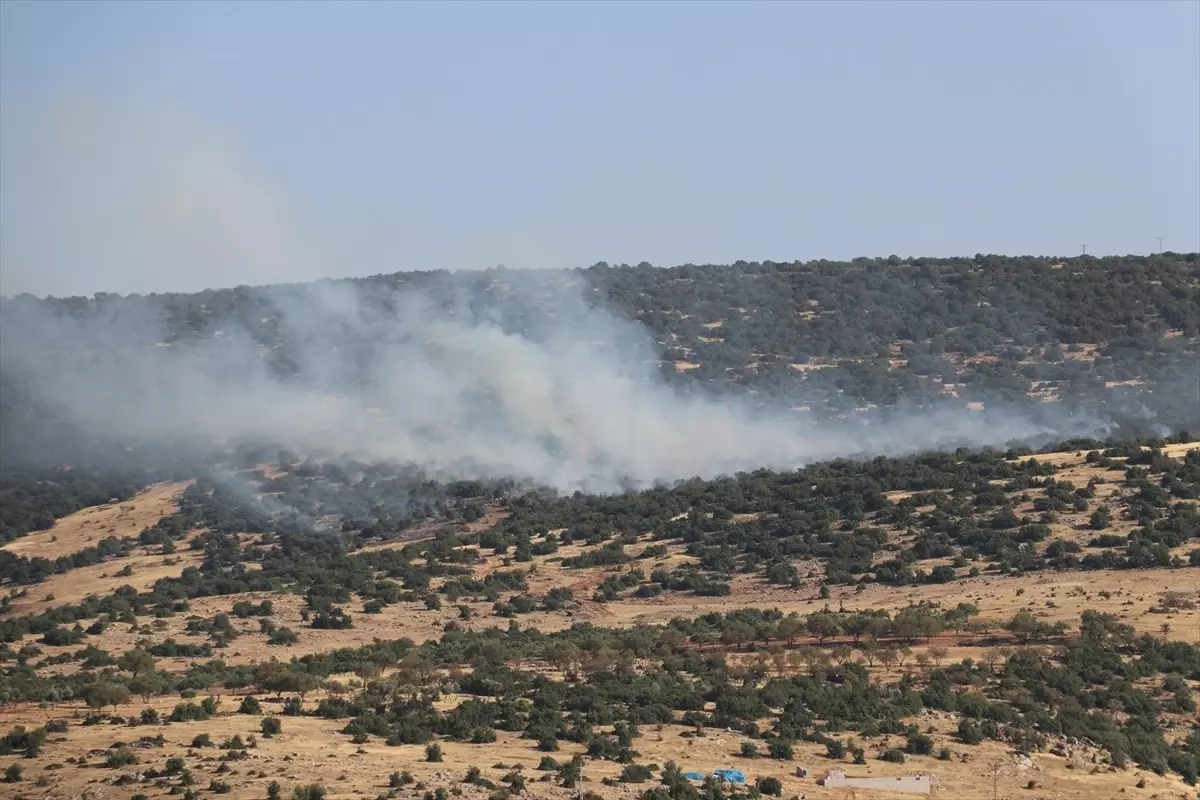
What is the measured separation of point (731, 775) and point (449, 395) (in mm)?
62046

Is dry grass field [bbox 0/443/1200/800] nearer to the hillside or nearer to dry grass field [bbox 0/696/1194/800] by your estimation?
dry grass field [bbox 0/696/1194/800]

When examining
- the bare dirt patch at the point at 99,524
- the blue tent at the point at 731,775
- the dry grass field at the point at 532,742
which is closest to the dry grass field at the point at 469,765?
the dry grass field at the point at 532,742

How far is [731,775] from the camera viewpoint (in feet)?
135

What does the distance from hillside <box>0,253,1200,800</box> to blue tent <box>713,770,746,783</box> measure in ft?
2.33

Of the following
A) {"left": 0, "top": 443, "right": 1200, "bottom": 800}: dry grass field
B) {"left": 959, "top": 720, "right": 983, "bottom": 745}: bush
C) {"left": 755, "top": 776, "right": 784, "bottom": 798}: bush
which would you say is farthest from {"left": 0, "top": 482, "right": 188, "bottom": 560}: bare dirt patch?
{"left": 755, "top": 776, "right": 784, "bottom": 798}: bush

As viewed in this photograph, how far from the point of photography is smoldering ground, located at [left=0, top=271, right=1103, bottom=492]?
95.5 metres

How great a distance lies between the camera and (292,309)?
437 ft

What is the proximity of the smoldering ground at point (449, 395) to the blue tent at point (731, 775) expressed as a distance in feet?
160

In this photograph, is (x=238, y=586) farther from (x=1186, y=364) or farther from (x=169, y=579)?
(x=1186, y=364)

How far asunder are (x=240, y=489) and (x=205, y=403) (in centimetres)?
1748

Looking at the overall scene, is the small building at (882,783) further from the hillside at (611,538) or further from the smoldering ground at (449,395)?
the smoldering ground at (449,395)

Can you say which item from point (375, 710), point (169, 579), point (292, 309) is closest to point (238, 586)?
point (169, 579)

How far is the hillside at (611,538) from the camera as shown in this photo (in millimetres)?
44562

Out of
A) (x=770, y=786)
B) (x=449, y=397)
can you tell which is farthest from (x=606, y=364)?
(x=770, y=786)
